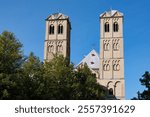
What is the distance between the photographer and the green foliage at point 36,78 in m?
25.0

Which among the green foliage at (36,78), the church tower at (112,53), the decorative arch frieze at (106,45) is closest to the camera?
the green foliage at (36,78)

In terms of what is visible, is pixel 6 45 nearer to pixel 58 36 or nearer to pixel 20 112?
pixel 20 112

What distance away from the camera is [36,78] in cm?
2858

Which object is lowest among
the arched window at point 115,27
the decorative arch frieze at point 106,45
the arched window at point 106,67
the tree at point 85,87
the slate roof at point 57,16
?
the tree at point 85,87

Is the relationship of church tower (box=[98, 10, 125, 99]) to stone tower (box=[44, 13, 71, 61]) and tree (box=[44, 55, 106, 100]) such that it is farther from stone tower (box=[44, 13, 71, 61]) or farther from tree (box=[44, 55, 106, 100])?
tree (box=[44, 55, 106, 100])

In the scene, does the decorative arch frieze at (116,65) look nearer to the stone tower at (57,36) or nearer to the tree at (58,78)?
the stone tower at (57,36)

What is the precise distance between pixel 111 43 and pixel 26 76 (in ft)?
124

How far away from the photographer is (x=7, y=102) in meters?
5.04

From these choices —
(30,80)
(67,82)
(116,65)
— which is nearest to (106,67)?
(116,65)

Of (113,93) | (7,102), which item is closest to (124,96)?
(113,93)

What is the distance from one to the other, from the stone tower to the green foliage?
1066 inches

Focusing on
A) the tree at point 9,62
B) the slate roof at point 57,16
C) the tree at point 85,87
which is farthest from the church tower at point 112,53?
the tree at point 9,62

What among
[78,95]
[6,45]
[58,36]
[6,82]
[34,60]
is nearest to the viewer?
[6,82]

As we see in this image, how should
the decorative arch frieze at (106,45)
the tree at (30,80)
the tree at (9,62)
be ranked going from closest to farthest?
the tree at (9,62) < the tree at (30,80) < the decorative arch frieze at (106,45)
